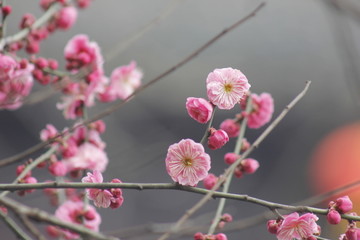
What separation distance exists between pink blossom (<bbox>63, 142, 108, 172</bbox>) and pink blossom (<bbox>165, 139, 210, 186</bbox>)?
69 centimetres

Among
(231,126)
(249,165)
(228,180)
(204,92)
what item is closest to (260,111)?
(231,126)

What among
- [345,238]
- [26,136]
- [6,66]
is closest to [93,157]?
[6,66]

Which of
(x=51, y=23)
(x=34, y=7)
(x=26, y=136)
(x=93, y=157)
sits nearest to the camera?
(x=93, y=157)

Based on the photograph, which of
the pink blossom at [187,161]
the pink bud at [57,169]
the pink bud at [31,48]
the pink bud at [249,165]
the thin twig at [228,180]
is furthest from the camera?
the pink bud at [31,48]

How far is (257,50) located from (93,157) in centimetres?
380

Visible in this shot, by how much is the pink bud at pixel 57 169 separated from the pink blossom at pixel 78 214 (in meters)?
0.14

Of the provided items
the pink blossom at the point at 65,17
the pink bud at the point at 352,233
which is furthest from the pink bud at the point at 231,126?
the pink blossom at the point at 65,17

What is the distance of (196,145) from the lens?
119 centimetres

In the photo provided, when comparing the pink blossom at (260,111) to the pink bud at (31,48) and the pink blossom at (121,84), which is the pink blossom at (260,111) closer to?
the pink blossom at (121,84)

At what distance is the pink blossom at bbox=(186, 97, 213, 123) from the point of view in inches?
46.3

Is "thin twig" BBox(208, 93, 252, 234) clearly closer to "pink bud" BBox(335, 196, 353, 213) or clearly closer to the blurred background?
"pink bud" BBox(335, 196, 353, 213)

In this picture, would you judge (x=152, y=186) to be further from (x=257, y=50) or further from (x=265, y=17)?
(x=257, y=50)

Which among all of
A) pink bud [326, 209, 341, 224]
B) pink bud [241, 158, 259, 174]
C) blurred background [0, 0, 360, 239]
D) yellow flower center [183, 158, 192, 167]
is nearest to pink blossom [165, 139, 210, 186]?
yellow flower center [183, 158, 192, 167]

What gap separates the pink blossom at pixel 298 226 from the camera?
1.18m
